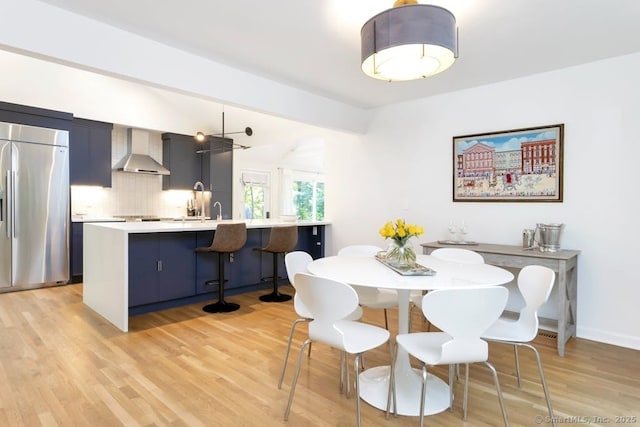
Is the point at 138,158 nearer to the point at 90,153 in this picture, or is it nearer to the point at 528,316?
the point at 90,153

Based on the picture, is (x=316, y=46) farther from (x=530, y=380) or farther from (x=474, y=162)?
(x=530, y=380)

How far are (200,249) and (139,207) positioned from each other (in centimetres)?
329

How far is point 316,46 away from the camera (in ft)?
9.64

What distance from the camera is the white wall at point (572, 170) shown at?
3.11 metres

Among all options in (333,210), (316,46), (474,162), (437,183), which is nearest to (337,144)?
(333,210)

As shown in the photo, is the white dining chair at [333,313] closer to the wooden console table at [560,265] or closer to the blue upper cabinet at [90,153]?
the wooden console table at [560,265]

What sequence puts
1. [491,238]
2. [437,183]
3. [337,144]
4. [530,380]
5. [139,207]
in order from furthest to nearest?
1. [139,207]
2. [337,144]
3. [437,183]
4. [491,238]
5. [530,380]

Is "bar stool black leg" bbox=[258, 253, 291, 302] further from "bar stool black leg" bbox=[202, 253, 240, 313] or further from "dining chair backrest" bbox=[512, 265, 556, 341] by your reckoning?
"dining chair backrest" bbox=[512, 265, 556, 341]

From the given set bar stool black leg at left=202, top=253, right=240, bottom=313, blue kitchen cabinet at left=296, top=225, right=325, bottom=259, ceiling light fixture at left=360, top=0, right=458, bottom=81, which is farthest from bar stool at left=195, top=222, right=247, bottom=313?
ceiling light fixture at left=360, top=0, right=458, bottom=81

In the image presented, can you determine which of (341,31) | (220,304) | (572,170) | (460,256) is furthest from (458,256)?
(220,304)

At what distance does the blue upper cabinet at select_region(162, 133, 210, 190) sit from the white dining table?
5.06 meters

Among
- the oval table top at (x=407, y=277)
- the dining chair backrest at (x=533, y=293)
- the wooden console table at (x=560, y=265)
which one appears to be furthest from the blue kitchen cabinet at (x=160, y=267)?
the dining chair backrest at (x=533, y=293)

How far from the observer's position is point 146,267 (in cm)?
379

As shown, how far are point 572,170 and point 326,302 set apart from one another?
2.81 metres
